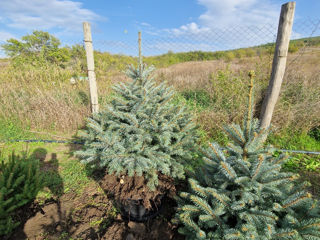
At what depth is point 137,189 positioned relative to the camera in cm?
207

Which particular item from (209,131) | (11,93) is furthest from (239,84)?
(11,93)

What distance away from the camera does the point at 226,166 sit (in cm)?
136

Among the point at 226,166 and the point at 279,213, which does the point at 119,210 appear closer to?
the point at 226,166

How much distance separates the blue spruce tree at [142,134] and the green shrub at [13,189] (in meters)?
0.72

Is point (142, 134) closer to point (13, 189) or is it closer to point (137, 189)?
point (137, 189)

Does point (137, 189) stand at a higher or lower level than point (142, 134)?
lower

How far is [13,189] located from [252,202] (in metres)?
2.51

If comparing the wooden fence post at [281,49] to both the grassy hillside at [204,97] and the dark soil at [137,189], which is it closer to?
the grassy hillside at [204,97]

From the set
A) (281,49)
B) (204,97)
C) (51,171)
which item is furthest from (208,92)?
(51,171)

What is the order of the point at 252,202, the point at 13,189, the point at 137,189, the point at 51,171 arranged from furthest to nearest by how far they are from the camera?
the point at 51,171
the point at 137,189
the point at 13,189
the point at 252,202

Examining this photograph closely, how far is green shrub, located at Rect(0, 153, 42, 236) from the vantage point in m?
1.80

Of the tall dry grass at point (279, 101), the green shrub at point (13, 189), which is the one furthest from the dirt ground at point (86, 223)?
the tall dry grass at point (279, 101)

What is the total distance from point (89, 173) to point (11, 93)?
17.0ft

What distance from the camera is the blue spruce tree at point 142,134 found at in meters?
1.96
